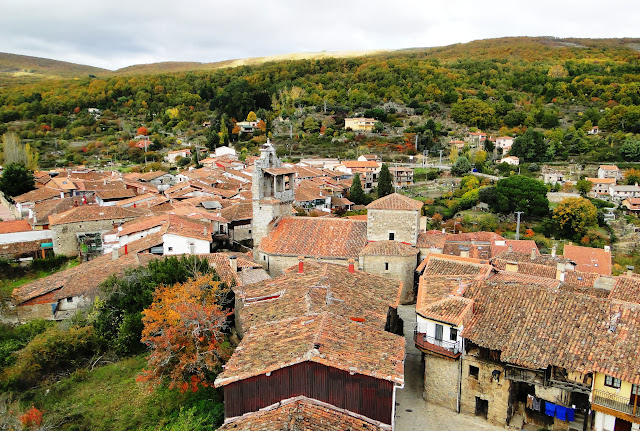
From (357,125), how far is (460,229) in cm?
5089

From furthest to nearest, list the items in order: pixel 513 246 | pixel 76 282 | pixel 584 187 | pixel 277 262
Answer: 1. pixel 584 187
2. pixel 513 246
3. pixel 277 262
4. pixel 76 282

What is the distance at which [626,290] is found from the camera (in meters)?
17.9

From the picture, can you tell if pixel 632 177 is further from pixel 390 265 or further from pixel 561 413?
pixel 561 413

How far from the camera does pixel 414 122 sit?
101m

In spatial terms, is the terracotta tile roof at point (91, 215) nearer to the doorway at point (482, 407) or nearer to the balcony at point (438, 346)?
the balcony at point (438, 346)

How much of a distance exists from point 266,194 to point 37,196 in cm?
3138

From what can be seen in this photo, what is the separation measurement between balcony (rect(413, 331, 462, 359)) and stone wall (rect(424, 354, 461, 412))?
0.34 metres

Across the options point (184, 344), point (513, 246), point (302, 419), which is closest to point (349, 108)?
point (513, 246)

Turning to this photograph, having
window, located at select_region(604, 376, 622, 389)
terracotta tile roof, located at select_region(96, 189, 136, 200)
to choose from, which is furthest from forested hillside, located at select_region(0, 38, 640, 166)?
window, located at select_region(604, 376, 622, 389)

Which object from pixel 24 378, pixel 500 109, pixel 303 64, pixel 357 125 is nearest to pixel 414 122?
pixel 357 125

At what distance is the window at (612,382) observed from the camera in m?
13.6

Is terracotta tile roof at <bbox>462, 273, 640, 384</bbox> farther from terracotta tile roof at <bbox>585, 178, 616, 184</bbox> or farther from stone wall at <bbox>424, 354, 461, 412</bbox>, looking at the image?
terracotta tile roof at <bbox>585, 178, 616, 184</bbox>

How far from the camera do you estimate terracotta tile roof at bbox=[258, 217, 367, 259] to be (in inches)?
972

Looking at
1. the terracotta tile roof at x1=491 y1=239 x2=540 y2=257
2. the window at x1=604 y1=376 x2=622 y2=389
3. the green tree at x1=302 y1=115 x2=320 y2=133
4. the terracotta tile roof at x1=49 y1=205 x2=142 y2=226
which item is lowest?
the terracotta tile roof at x1=491 y1=239 x2=540 y2=257
